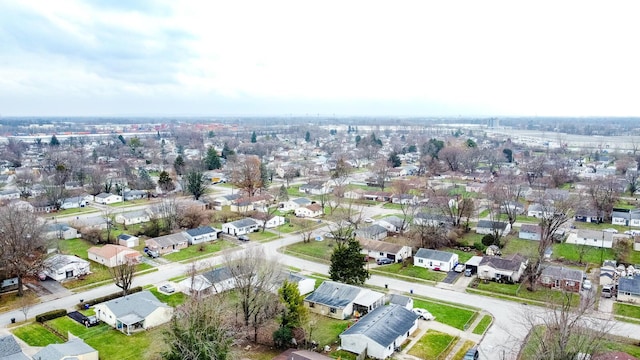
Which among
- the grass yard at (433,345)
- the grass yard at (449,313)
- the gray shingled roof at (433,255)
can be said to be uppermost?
the gray shingled roof at (433,255)

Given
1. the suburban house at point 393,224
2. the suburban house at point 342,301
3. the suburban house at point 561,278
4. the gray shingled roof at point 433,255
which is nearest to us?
the suburban house at point 342,301

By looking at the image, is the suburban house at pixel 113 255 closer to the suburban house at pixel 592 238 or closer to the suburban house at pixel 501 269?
the suburban house at pixel 501 269

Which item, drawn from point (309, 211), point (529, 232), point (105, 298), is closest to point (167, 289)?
point (105, 298)

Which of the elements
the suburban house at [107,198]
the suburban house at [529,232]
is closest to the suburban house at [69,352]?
the suburban house at [529,232]

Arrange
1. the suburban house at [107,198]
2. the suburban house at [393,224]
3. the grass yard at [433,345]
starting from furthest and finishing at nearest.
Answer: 1. the suburban house at [107,198]
2. the suburban house at [393,224]
3. the grass yard at [433,345]

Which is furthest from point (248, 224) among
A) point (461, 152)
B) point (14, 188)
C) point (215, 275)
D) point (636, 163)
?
point (636, 163)

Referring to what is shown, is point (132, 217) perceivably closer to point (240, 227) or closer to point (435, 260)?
point (240, 227)
